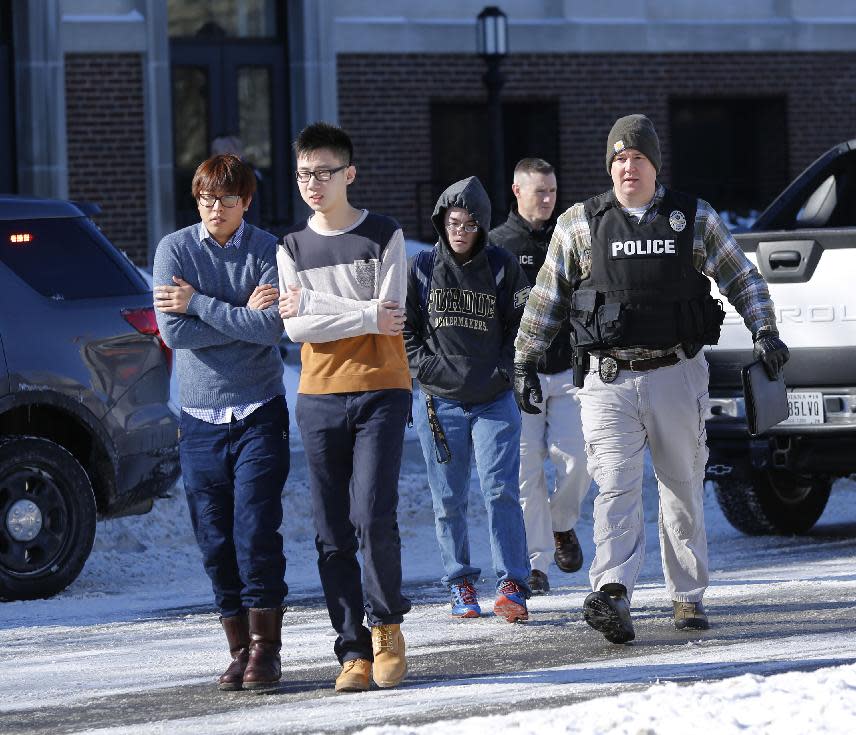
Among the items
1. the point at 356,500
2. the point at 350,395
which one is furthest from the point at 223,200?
the point at 356,500

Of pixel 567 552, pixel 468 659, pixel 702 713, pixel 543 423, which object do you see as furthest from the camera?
pixel 567 552

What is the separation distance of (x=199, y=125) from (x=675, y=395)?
15.8m

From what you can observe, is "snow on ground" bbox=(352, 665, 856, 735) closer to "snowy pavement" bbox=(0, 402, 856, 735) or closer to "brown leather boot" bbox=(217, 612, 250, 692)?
"snowy pavement" bbox=(0, 402, 856, 735)

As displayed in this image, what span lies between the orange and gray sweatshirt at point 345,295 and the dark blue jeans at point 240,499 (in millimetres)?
243

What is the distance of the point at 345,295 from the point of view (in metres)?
7.05

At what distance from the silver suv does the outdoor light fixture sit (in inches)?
495

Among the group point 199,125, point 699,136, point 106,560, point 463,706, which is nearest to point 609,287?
point 463,706

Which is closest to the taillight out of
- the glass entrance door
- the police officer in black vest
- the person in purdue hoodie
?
the person in purdue hoodie

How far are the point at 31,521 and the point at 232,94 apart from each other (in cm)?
1407

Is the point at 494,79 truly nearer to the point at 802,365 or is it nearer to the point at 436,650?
the point at 802,365

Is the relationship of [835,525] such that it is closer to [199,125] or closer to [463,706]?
[463,706]

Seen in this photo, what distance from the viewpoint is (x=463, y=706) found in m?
6.65

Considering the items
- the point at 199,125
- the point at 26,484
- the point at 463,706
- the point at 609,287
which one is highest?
the point at 199,125

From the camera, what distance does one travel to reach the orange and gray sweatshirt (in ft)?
22.9
